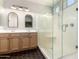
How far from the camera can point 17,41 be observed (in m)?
3.84

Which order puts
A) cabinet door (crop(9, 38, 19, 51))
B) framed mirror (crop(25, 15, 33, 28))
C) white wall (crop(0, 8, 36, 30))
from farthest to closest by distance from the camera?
framed mirror (crop(25, 15, 33, 28)) < white wall (crop(0, 8, 36, 30)) < cabinet door (crop(9, 38, 19, 51))

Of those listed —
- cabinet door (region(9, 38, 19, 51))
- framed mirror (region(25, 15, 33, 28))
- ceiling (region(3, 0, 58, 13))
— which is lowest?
cabinet door (region(9, 38, 19, 51))

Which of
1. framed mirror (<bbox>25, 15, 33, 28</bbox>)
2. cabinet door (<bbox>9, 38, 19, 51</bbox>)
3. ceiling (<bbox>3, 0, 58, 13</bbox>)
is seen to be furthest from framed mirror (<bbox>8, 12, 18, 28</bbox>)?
cabinet door (<bbox>9, 38, 19, 51</bbox>)

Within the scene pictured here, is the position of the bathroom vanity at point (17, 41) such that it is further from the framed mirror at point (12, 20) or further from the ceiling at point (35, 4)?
the ceiling at point (35, 4)

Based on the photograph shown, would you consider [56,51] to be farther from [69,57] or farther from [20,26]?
[20,26]

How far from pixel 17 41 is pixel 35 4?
201 centimetres

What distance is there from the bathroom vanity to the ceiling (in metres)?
1.23

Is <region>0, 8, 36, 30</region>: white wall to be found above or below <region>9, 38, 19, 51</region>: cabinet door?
above

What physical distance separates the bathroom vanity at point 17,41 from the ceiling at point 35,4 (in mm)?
1229

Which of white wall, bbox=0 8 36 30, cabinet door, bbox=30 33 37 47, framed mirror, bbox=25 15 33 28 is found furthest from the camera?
framed mirror, bbox=25 15 33 28

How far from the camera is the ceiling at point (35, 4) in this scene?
13.6 feet

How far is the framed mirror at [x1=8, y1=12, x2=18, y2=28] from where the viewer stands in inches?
164

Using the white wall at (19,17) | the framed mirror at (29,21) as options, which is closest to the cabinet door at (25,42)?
the white wall at (19,17)

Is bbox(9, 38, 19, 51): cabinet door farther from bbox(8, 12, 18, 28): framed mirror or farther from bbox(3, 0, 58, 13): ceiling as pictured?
bbox(3, 0, 58, 13): ceiling
